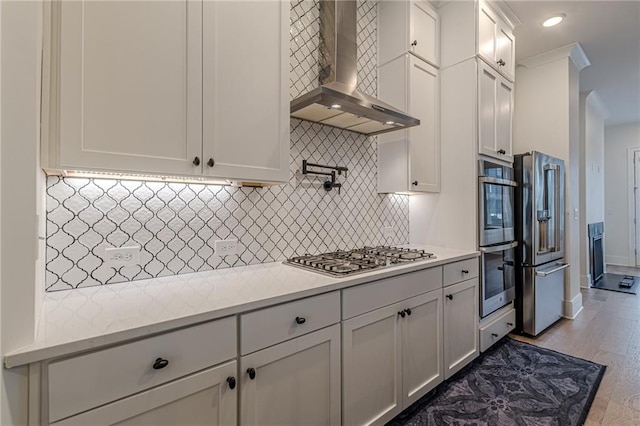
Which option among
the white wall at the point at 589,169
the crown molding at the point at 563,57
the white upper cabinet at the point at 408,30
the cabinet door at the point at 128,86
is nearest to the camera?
the cabinet door at the point at 128,86

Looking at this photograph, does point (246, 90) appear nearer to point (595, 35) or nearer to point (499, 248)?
point (499, 248)

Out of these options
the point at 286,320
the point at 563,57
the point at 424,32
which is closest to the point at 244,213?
the point at 286,320

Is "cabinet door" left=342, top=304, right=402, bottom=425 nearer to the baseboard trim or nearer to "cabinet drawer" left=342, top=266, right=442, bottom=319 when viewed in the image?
"cabinet drawer" left=342, top=266, right=442, bottom=319

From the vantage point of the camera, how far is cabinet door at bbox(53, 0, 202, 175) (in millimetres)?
1032

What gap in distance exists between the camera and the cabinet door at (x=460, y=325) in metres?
2.08

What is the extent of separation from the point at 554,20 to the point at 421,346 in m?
3.31

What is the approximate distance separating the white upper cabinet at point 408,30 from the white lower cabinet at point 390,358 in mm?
1886

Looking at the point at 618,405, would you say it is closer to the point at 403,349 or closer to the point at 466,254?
the point at 466,254

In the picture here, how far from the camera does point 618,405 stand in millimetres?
1935

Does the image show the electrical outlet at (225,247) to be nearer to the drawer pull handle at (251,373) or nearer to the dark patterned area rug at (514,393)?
the drawer pull handle at (251,373)

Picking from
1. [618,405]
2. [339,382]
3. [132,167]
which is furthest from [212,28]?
[618,405]

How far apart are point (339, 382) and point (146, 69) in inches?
62.1

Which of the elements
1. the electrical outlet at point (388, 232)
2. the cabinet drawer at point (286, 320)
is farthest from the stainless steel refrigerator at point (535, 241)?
the cabinet drawer at point (286, 320)

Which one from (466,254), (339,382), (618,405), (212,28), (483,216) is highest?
(212,28)
